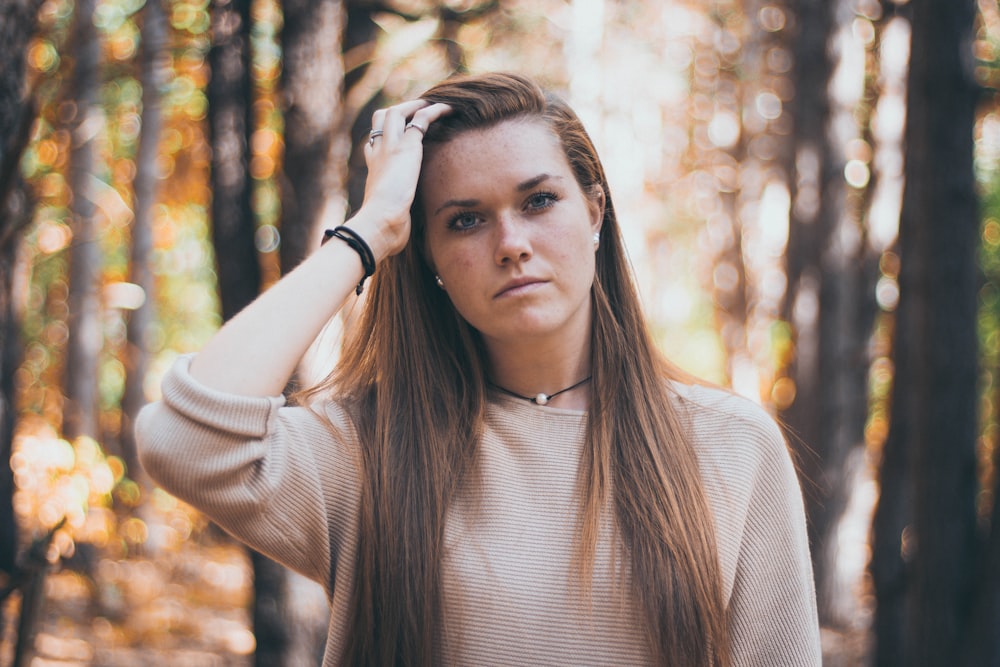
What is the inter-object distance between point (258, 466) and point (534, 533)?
25.3 inches

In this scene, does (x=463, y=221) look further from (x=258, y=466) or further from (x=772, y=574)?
(x=772, y=574)

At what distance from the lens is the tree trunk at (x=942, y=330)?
4.42 meters

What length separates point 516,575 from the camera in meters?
2.05

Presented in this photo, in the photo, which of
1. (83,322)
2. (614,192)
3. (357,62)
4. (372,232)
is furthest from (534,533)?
(83,322)

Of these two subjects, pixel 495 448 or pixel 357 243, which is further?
pixel 495 448

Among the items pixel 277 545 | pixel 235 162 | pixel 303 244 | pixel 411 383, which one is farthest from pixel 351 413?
pixel 235 162

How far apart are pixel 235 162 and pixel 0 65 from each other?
2.11 meters

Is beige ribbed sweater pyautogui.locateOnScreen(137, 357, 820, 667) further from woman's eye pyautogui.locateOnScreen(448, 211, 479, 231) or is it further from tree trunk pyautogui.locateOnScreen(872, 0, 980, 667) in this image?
tree trunk pyautogui.locateOnScreen(872, 0, 980, 667)

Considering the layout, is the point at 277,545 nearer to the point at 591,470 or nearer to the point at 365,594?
the point at 365,594

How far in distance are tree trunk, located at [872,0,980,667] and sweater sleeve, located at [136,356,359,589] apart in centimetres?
347

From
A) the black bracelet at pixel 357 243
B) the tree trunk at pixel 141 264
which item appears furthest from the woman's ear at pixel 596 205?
the tree trunk at pixel 141 264

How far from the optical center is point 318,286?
76.7 inches

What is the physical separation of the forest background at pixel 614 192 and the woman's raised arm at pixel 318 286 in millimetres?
1122

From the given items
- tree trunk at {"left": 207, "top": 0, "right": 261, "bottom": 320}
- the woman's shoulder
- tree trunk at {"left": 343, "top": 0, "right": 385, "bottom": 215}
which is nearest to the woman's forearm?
the woman's shoulder
